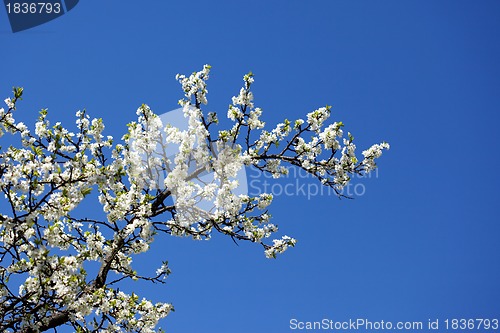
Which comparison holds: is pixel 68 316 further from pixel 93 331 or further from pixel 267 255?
pixel 267 255

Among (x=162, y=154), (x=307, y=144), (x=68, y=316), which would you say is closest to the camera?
(x=68, y=316)

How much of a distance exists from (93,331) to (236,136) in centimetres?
441

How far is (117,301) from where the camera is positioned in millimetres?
7832

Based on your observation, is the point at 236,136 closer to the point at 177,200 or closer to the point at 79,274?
the point at 177,200

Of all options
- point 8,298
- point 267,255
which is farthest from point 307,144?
point 8,298

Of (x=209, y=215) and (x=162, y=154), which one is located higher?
(x=162, y=154)

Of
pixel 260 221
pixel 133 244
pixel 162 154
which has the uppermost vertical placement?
pixel 162 154

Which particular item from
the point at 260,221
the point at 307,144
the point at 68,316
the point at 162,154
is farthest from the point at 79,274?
the point at 307,144

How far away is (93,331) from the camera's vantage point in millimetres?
7949

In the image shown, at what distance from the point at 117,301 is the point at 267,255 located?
3039 millimetres

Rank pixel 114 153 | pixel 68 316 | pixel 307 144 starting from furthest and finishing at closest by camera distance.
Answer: pixel 307 144 → pixel 114 153 → pixel 68 316

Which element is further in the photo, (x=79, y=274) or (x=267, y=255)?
(x=267, y=255)

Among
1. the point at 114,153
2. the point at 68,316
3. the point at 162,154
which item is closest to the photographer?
the point at 68,316

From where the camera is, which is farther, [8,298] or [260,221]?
[260,221]
